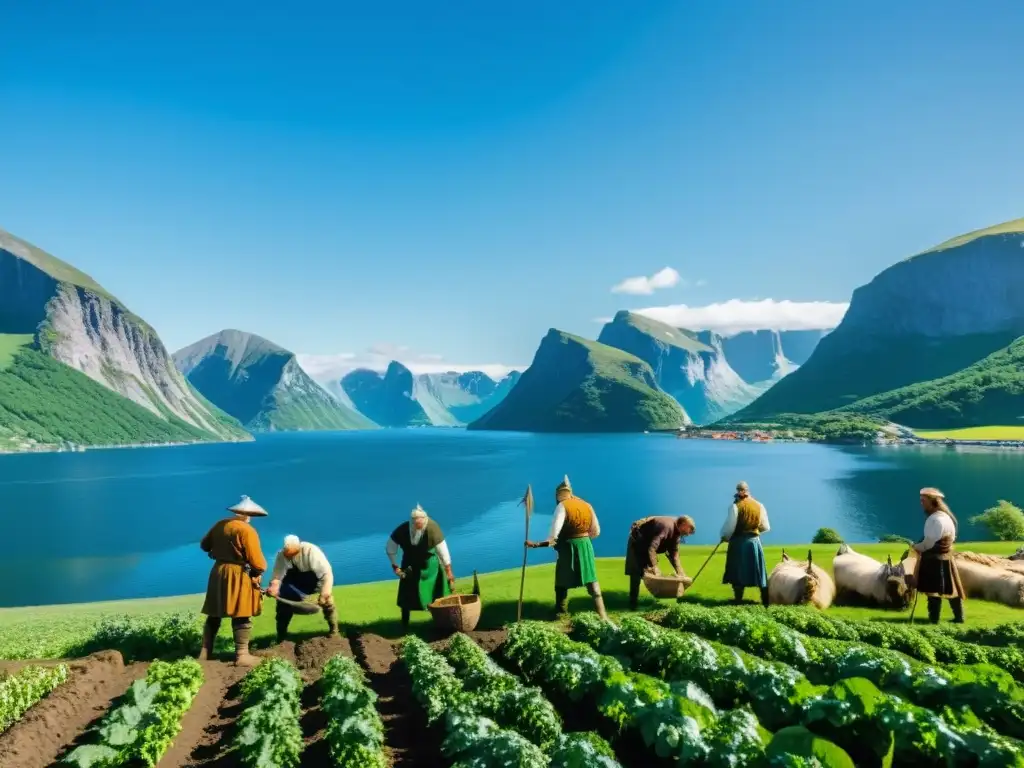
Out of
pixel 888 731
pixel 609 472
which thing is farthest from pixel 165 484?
pixel 888 731

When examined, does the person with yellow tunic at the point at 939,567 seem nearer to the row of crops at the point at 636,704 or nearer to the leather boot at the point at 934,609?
the leather boot at the point at 934,609

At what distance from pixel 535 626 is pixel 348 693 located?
4.33 m

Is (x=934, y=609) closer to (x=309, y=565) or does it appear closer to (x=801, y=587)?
(x=801, y=587)

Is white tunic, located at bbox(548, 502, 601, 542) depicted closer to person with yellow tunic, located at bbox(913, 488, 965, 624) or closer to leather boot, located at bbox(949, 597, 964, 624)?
person with yellow tunic, located at bbox(913, 488, 965, 624)

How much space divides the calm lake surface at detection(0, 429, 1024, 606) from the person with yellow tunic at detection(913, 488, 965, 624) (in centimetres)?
3906

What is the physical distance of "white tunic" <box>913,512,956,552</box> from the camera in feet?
44.1

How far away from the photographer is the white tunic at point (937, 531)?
13453mm

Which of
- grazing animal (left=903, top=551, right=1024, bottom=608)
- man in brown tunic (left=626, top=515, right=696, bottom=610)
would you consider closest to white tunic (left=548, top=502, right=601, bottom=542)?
man in brown tunic (left=626, top=515, right=696, bottom=610)

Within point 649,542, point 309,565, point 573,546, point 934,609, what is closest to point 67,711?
point 309,565

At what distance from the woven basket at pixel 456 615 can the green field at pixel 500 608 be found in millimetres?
1033

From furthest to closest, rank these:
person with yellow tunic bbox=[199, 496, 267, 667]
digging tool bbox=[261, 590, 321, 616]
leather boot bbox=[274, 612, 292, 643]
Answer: leather boot bbox=[274, 612, 292, 643] → digging tool bbox=[261, 590, 321, 616] → person with yellow tunic bbox=[199, 496, 267, 667]

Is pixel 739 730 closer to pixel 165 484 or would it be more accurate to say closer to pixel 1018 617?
pixel 1018 617

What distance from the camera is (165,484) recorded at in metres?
121

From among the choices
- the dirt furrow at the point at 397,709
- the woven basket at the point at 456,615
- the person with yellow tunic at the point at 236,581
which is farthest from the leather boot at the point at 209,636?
the woven basket at the point at 456,615
